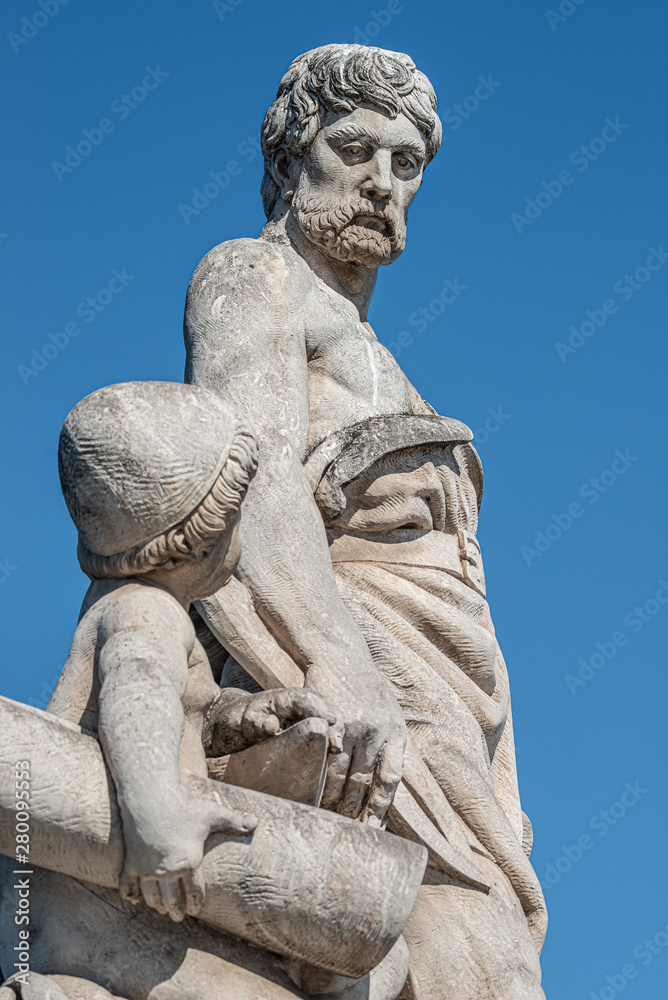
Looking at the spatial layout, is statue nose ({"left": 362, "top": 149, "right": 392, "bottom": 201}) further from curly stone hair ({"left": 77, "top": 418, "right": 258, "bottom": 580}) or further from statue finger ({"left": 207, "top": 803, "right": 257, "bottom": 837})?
statue finger ({"left": 207, "top": 803, "right": 257, "bottom": 837})

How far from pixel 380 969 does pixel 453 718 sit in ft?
4.10

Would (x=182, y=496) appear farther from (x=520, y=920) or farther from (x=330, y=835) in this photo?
(x=520, y=920)

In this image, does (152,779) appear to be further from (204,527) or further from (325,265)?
(325,265)

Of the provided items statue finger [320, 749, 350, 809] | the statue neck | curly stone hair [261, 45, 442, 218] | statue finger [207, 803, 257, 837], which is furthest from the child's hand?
curly stone hair [261, 45, 442, 218]

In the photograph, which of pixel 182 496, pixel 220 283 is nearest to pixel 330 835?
pixel 182 496

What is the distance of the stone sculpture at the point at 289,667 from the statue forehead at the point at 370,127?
0.04 ft

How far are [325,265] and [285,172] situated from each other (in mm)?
563

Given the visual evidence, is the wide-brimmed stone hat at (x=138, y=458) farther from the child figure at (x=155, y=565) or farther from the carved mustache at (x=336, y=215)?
the carved mustache at (x=336, y=215)

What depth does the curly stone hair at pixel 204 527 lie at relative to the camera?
5051mm

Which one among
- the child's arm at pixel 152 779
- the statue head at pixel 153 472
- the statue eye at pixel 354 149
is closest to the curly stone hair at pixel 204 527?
the statue head at pixel 153 472

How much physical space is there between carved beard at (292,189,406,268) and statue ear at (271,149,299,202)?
0.42 ft

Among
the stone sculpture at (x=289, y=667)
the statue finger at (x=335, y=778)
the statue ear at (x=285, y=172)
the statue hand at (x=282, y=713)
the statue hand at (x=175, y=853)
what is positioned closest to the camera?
the statue hand at (x=175, y=853)

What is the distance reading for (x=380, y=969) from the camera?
17.5ft

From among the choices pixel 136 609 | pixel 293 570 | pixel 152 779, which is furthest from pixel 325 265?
pixel 152 779
